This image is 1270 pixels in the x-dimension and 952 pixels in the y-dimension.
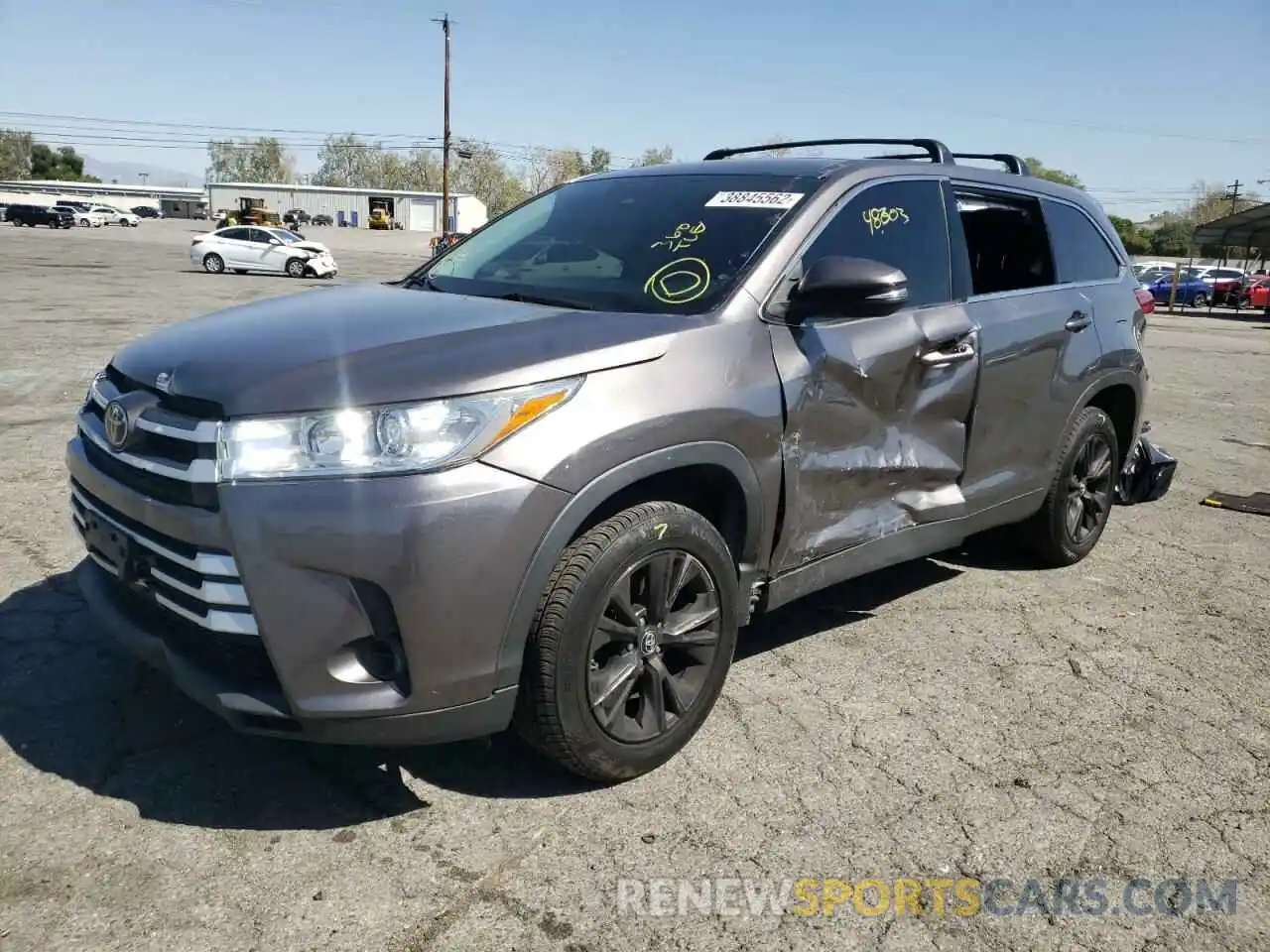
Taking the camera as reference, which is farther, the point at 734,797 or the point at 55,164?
the point at 55,164

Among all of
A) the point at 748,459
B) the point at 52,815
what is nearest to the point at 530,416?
the point at 748,459

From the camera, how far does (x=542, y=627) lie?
2547 mm

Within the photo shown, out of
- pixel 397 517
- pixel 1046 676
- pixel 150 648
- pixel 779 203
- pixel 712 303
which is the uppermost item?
pixel 779 203

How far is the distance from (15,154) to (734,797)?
5857 inches

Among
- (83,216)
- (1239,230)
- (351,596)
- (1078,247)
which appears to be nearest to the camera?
(351,596)

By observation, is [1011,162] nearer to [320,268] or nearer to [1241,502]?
[1241,502]

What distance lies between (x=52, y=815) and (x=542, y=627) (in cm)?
137

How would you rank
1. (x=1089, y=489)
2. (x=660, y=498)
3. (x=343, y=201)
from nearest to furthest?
(x=660, y=498)
(x=1089, y=489)
(x=343, y=201)

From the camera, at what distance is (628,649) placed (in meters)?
2.80

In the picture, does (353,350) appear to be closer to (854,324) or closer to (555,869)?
(555,869)

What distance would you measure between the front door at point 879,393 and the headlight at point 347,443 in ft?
3.87

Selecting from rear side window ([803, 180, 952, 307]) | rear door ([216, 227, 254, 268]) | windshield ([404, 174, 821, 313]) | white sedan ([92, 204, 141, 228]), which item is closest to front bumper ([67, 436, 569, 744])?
windshield ([404, 174, 821, 313])

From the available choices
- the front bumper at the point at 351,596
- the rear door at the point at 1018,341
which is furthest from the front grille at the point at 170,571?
the rear door at the point at 1018,341
